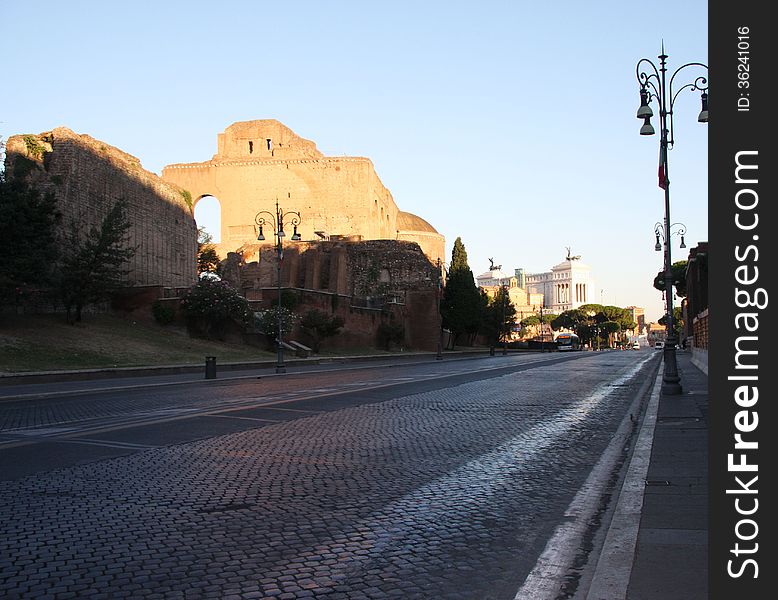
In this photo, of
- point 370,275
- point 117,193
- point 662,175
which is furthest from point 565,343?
point 662,175

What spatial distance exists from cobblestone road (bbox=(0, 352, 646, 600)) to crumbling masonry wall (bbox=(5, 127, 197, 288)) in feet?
105

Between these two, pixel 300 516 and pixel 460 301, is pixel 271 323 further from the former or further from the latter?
pixel 300 516

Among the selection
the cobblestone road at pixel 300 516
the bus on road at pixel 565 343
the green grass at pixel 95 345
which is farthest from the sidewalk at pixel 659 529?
the bus on road at pixel 565 343

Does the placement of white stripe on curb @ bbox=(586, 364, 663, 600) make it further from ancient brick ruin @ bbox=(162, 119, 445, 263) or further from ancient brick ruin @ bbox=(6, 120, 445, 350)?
ancient brick ruin @ bbox=(162, 119, 445, 263)

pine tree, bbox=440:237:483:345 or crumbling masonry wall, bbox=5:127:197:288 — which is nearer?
crumbling masonry wall, bbox=5:127:197:288

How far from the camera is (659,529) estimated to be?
16.7ft

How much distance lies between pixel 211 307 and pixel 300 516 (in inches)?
1421

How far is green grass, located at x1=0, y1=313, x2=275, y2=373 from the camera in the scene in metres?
28.7

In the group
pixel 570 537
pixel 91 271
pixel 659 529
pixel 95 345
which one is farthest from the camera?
pixel 91 271

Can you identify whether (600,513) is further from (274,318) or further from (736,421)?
(274,318)

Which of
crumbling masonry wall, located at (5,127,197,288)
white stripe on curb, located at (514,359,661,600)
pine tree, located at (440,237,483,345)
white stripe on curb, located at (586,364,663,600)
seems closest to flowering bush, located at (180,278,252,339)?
crumbling masonry wall, located at (5,127,197,288)

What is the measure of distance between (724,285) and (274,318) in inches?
1613

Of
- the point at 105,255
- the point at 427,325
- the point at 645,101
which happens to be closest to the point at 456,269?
the point at 427,325

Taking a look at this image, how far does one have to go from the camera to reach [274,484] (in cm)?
712
